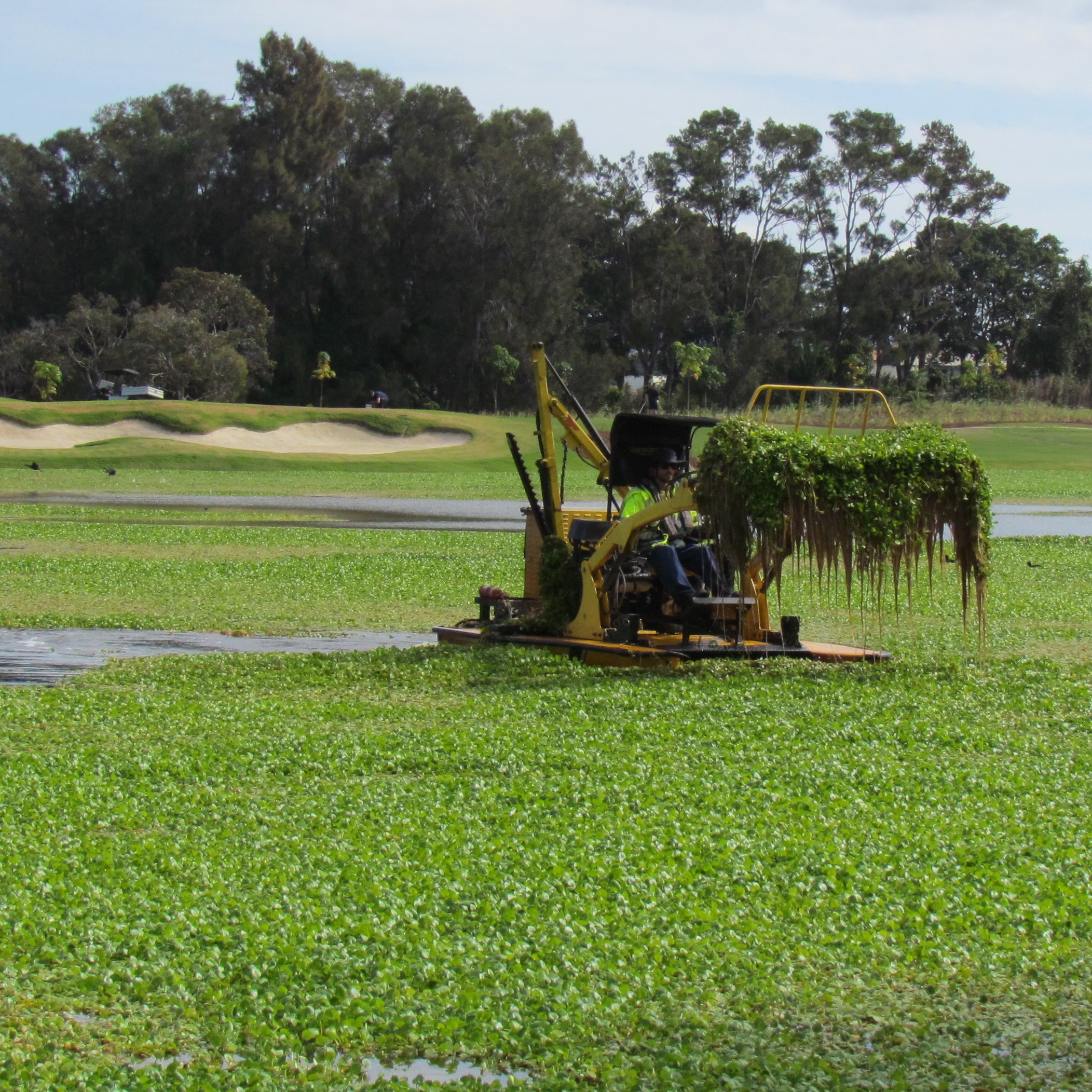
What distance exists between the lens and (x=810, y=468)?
12617 mm

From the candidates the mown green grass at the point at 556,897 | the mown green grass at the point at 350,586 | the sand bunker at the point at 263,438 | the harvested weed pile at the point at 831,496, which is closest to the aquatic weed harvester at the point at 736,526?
the harvested weed pile at the point at 831,496

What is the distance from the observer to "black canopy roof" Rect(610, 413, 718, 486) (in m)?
14.5

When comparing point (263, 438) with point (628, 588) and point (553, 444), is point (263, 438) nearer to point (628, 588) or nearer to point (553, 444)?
point (553, 444)

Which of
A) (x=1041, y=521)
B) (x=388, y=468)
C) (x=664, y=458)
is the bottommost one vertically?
(x=1041, y=521)

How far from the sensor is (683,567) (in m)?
14.0

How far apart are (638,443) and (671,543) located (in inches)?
41.8

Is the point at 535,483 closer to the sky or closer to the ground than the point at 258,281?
closer to the ground

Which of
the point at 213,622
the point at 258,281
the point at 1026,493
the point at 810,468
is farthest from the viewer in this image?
the point at 258,281

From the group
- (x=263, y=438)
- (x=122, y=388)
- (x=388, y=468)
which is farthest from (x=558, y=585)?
(x=122, y=388)

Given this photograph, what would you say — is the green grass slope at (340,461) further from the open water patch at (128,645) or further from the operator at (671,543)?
the operator at (671,543)

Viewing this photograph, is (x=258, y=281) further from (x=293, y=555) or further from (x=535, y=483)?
(x=293, y=555)

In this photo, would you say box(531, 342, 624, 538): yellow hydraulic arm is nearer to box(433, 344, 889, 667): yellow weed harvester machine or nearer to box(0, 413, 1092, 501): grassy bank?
box(433, 344, 889, 667): yellow weed harvester machine

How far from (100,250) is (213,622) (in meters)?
86.0

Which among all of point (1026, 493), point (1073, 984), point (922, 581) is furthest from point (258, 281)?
point (1073, 984)
